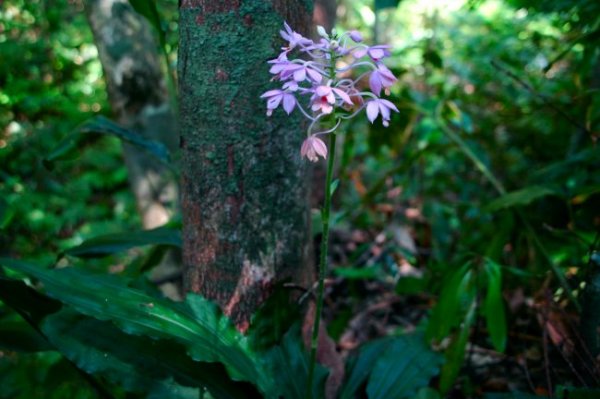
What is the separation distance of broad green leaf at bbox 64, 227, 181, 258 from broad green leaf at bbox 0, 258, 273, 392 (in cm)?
35

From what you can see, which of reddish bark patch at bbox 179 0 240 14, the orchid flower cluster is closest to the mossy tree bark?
reddish bark patch at bbox 179 0 240 14

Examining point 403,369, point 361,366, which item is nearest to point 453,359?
point 403,369

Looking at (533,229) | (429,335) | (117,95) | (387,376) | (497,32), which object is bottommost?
(387,376)

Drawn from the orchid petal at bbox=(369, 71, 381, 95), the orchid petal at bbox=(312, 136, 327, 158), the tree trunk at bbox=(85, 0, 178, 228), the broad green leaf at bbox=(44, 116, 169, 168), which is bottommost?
the orchid petal at bbox=(312, 136, 327, 158)

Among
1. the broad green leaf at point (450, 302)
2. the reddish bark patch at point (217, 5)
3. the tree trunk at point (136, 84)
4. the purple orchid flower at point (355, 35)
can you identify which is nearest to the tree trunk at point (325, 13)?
the tree trunk at point (136, 84)

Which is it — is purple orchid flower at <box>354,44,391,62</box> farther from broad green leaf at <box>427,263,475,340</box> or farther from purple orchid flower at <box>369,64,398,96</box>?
broad green leaf at <box>427,263,475,340</box>

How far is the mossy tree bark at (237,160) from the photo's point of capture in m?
1.29

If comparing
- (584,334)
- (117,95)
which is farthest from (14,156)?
(584,334)

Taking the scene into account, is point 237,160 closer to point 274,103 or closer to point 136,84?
point 274,103

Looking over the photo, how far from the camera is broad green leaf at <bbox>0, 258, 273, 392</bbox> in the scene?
1.15 m

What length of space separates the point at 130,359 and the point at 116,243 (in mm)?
528

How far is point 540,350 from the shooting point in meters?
1.89

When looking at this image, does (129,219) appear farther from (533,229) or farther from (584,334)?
(584,334)

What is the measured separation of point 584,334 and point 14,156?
15.6 ft
